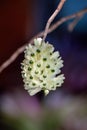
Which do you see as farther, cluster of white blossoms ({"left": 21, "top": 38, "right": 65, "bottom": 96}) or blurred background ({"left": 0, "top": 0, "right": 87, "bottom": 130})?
blurred background ({"left": 0, "top": 0, "right": 87, "bottom": 130})

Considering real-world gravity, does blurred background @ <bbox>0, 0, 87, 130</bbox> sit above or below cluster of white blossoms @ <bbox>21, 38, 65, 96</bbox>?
above

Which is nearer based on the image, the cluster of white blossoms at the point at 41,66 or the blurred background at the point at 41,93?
the cluster of white blossoms at the point at 41,66

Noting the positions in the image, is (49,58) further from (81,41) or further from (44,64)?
(81,41)

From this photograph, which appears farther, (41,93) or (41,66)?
(41,93)

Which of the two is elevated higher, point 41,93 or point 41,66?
point 41,93
